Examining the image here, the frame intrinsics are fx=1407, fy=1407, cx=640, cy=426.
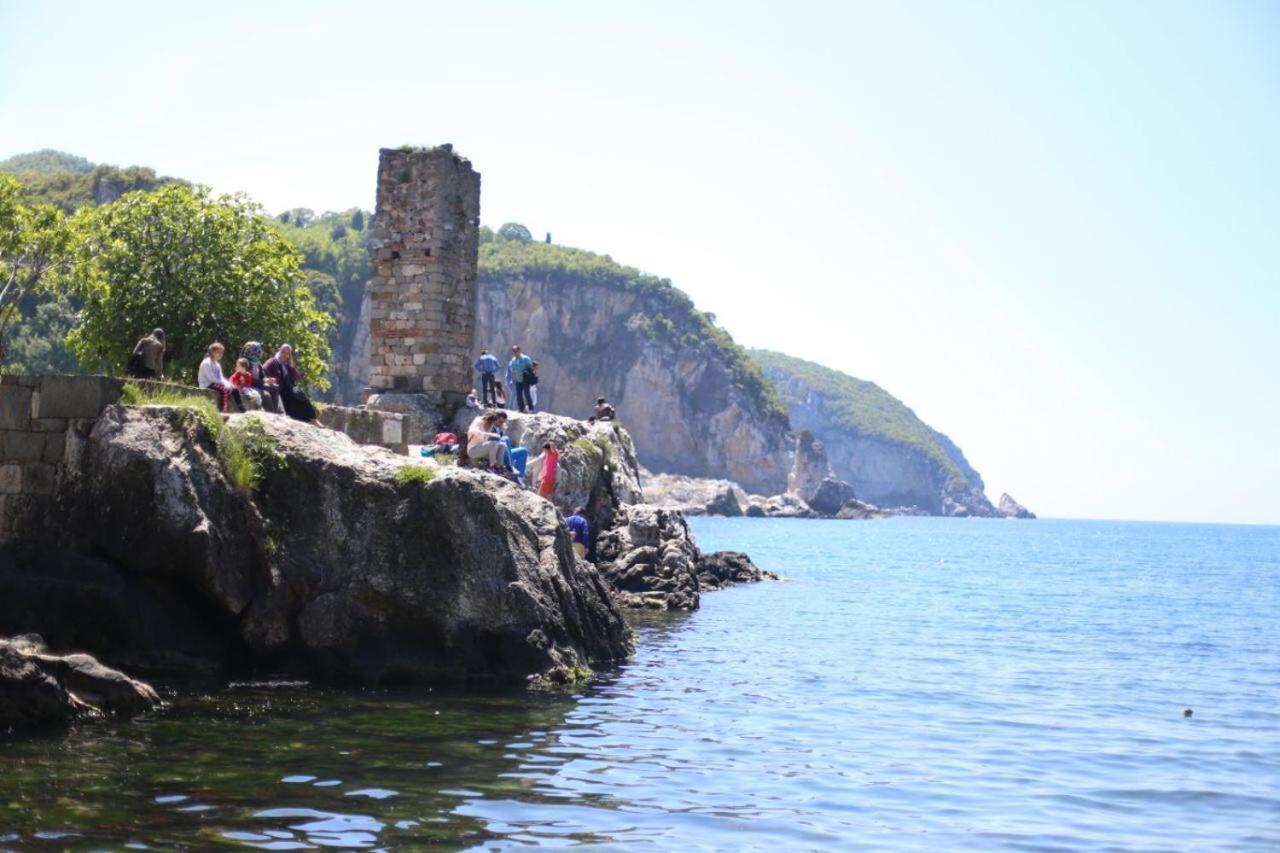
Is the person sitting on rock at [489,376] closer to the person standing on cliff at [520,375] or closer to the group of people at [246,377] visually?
the person standing on cliff at [520,375]

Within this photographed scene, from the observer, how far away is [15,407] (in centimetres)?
1579

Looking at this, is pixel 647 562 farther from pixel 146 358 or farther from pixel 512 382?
pixel 146 358

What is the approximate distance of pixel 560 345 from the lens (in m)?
178

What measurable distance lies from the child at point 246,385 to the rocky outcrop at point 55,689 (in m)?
5.61

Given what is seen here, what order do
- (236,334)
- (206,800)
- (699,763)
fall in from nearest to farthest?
1. (206,800)
2. (699,763)
3. (236,334)

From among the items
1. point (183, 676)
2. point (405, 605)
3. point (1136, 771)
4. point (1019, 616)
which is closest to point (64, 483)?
point (183, 676)

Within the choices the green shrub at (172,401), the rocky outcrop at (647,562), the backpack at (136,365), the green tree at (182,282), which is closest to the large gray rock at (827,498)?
the rocky outcrop at (647,562)

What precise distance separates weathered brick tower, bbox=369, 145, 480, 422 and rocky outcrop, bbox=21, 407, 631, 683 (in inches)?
512

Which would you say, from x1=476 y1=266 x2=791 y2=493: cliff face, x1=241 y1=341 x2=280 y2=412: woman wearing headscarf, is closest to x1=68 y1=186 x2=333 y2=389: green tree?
A: x1=241 y1=341 x2=280 y2=412: woman wearing headscarf

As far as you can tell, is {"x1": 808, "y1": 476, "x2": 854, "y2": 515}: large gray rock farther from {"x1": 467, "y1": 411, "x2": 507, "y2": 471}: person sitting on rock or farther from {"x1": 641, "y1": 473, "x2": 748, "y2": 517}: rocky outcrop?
{"x1": 467, "y1": 411, "x2": 507, "y2": 471}: person sitting on rock

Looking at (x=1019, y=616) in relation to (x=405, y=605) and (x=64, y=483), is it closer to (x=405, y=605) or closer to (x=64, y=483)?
(x=405, y=605)

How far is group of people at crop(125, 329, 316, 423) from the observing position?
699 inches

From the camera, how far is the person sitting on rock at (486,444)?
21.1m

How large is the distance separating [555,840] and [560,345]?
169m
